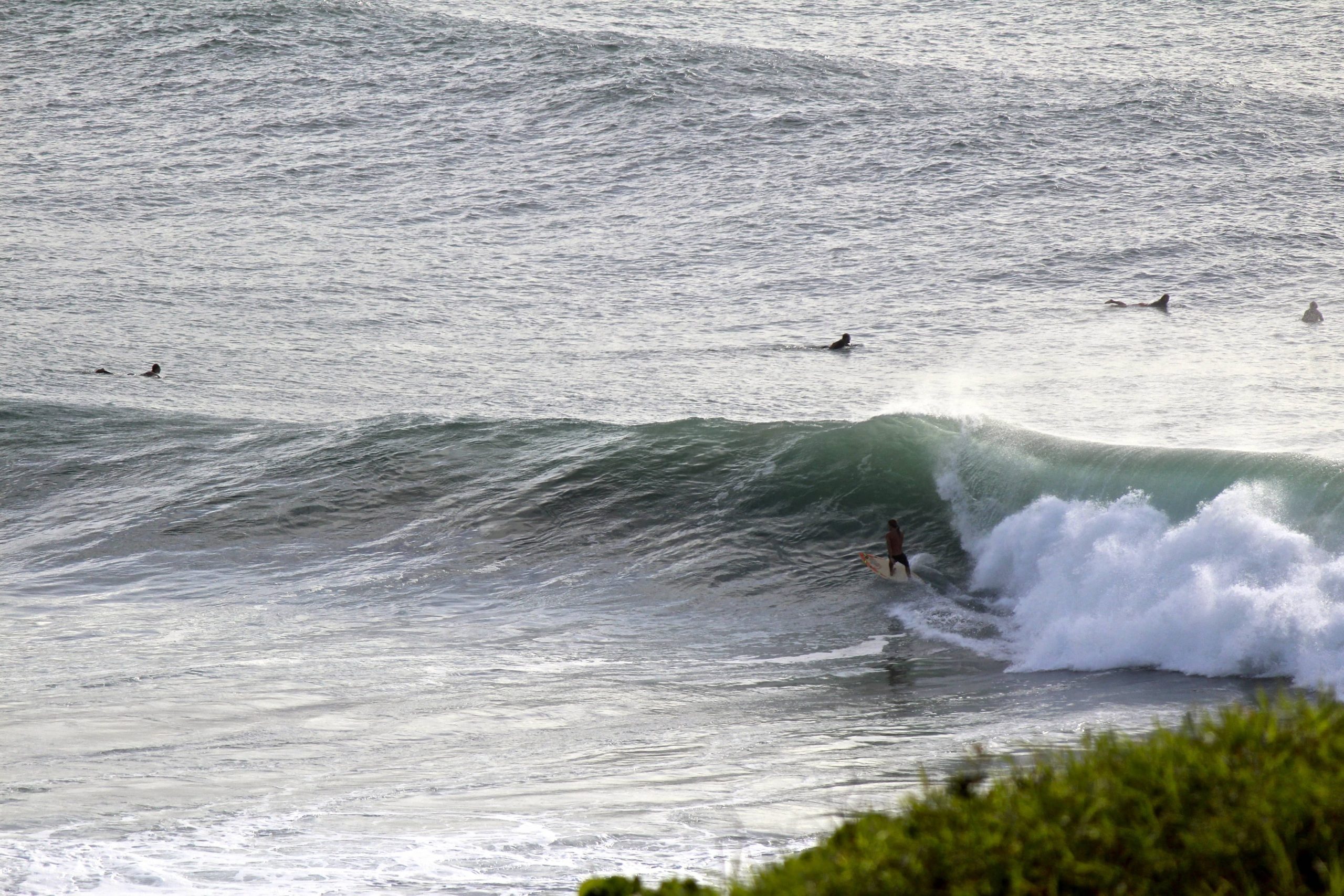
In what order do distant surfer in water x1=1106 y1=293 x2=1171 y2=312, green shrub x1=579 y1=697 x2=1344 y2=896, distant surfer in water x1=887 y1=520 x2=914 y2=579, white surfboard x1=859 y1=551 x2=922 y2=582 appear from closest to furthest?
green shrub x1=579 y1=697 x2=1344 y2=896, distant surfer in water x1=887 y1=520 x2=914 y2=579, white surfboard x1=859 y1=551 x2=922 y2=582, distant surfer in water x1=1106 y1=293 x2=1171 y2=312

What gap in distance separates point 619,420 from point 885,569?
757 centimetres

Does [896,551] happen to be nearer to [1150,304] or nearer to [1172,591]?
[1172,591]

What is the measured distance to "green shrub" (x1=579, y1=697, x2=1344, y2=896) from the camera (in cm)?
342

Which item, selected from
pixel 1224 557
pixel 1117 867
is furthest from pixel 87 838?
pixel 1224 557

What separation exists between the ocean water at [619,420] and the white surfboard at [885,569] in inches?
7.8

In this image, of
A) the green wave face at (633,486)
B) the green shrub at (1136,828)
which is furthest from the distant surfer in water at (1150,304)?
the green shrub at (1136,828)

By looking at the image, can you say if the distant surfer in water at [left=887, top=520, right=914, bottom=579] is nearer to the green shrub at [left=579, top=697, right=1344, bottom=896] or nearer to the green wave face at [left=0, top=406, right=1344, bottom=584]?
the green wave face at [left=0, top=406, right=1344, bottom=584]

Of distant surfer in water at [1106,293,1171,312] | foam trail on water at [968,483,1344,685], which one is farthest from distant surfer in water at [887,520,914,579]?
distant surfer in water at [1106,293,1171,312]

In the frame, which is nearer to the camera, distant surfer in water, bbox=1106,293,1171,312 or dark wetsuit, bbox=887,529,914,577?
dark wetsuit, bbox=887,529,914,577

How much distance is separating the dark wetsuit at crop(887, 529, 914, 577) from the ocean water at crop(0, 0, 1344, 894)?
0.98ft

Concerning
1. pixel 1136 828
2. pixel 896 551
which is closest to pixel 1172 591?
pixel 896 551

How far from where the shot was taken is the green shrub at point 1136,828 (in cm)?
342

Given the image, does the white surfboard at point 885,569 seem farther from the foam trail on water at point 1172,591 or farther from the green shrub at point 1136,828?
the green shrub at point 1136,828

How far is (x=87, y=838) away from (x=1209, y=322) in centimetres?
2472
